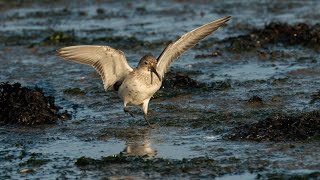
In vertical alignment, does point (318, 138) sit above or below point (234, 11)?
below

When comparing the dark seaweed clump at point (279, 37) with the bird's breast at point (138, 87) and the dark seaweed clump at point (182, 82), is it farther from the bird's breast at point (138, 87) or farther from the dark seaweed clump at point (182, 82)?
the bird's breast at point (138, 87)

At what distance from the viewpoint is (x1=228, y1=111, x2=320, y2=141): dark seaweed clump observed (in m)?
10.3

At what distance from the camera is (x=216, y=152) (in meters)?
9.91

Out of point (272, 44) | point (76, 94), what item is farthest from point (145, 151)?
point (272, 44)

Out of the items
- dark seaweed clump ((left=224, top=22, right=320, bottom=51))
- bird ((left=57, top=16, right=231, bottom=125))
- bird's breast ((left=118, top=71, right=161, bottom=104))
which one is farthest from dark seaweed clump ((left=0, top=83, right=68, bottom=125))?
dark seaweed clump ((left=224, top=22, right=320, bottom=51))

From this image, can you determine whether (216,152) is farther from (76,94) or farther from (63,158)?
(76,94)

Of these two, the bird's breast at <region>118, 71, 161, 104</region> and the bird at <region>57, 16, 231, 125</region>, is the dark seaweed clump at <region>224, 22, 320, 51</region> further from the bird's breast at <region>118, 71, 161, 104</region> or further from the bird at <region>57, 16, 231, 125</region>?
the bird's breast at <region>118, 71, 161, 104</region>

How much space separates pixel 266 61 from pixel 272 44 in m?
1.37

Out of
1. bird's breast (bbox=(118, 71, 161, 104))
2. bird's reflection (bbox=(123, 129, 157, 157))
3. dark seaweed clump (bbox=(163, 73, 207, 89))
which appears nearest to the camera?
bird's reflection (bbox=(123, 129, 157, 157))

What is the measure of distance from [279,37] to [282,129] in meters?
6.86

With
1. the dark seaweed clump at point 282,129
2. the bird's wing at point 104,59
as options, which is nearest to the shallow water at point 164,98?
the dark seaweed clump at point 282,129

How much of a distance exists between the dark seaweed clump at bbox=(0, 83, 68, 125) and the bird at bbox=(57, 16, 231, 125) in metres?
0.86

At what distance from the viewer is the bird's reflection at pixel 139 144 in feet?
33.2

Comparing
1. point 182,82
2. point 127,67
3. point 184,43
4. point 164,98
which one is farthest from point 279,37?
point 127,67
